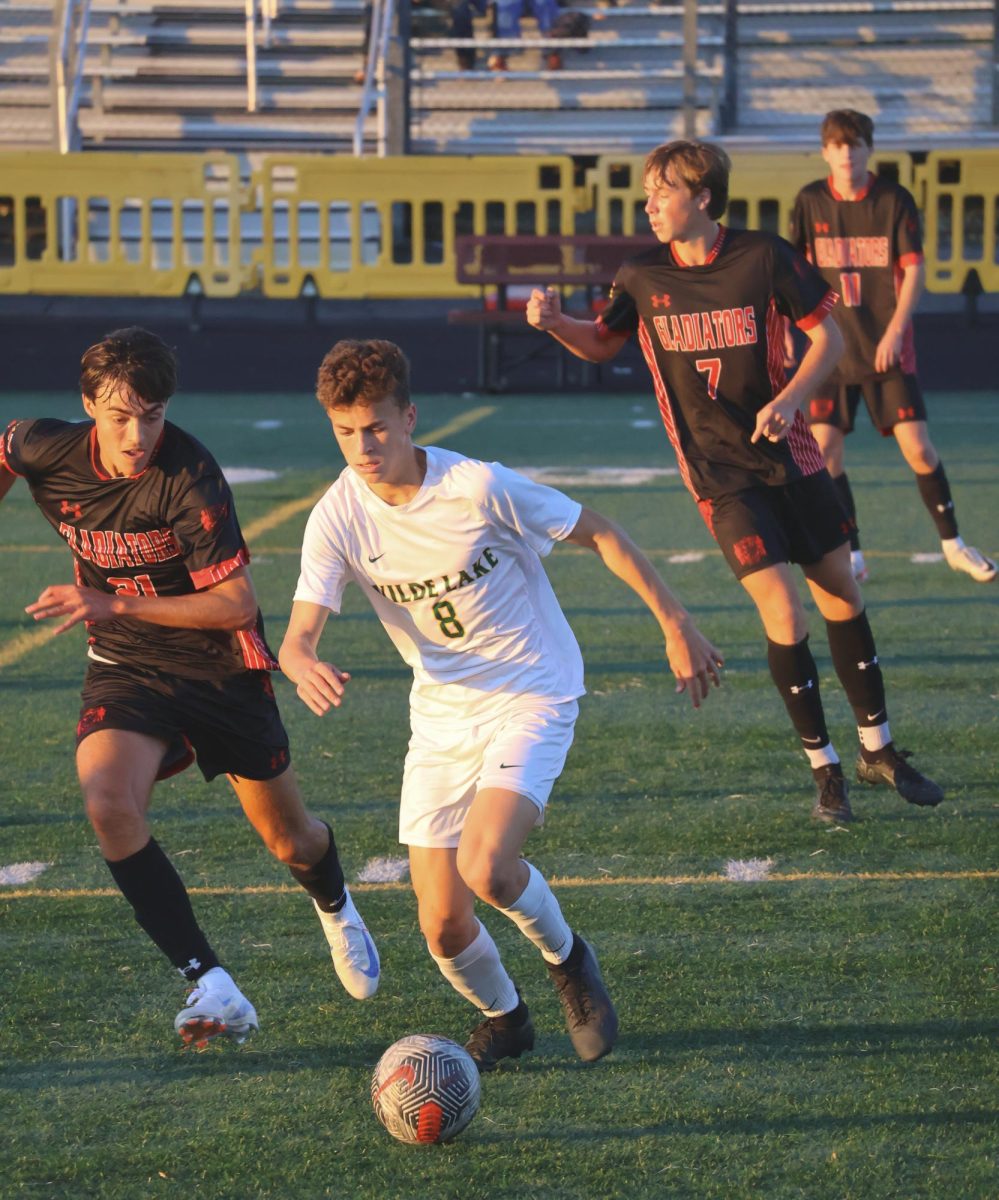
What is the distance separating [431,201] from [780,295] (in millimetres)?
14025

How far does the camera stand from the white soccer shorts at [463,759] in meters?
4.05

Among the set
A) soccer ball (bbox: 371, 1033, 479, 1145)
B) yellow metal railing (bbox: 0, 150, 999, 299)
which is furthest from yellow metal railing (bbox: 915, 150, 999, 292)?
soccer ball (bbox: 371, 1033, 479, 1145)

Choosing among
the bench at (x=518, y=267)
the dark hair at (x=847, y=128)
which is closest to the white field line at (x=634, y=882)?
the dark hair at (x=847, y=128)

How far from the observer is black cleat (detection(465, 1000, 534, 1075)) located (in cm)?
400

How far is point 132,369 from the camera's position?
4.14m

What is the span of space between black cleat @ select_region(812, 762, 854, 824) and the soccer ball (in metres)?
2.22

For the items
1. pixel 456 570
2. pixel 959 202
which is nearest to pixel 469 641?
pixel 456 570

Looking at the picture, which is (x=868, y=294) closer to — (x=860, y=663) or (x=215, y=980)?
(x=860, y=663)

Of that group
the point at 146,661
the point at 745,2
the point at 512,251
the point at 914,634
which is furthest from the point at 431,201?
the point at 146,661

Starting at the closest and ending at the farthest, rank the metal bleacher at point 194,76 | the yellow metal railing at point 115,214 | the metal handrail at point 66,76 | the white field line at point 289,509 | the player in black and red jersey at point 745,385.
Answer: the player in black and red jersey at point 745,385
the white field line at point 289,509
the yellow metal railing at point 115,214
the metal handrail at point 66,76
the metal bleacher at point 194,76

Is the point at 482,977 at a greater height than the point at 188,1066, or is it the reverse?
the point at 482,977

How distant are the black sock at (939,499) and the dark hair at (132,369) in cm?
527

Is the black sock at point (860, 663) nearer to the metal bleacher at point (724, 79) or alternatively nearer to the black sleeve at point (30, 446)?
the black sleeve at point (30, 446)

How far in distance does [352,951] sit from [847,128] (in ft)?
14.4
